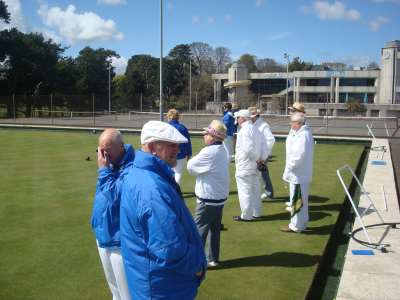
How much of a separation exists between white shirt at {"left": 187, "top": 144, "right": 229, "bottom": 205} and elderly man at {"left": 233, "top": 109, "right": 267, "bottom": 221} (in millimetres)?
2064

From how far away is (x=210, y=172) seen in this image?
559 cm

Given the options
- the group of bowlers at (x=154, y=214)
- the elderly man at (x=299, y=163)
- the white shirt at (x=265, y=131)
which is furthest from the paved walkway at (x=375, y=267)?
the white shirt at (x=265, y=131)

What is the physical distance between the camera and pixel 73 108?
146 ft

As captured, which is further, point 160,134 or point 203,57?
point 203,57

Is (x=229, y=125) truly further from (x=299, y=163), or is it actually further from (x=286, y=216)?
(x=299, y=163)

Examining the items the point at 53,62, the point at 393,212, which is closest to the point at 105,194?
the point at 393,212

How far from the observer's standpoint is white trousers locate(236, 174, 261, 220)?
771 centimetres

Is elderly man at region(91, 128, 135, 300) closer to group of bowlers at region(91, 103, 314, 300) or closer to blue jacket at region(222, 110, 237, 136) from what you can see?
group of bowlers at region(91, 103, 314, 300)

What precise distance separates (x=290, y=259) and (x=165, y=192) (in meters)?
4.07

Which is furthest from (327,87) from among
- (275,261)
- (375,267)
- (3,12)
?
(375,267)

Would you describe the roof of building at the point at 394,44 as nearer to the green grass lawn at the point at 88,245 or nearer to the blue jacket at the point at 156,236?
the green grass lawn at the point at 88,245

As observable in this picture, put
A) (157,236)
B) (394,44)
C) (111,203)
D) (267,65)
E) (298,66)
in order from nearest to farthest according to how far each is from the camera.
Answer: (157,236)
(111,203)
(394,44)
(298,66)
(267,65)

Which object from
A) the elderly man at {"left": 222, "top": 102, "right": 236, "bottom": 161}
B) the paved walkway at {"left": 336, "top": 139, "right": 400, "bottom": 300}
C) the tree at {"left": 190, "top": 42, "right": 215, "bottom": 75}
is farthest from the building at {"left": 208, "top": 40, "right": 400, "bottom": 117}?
the paved walkway at {"left": 336, "top": 139, "right": 400, "bottom": 300}

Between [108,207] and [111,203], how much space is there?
0.17 feet
